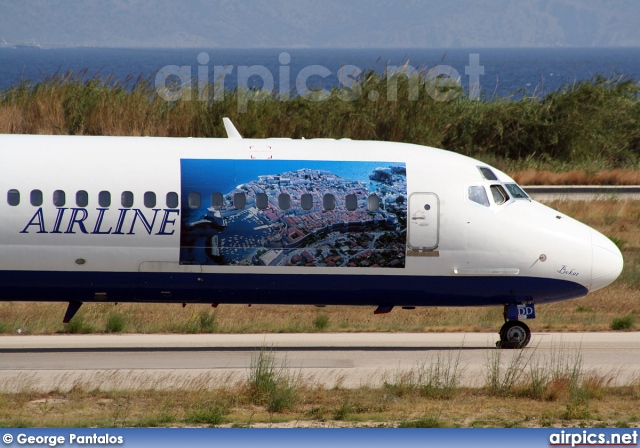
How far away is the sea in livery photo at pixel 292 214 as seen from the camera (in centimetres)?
1866

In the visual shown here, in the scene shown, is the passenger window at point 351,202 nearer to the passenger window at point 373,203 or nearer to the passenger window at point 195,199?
the passenger window at point 373,203

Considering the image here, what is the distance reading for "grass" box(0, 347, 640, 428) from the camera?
1399 cm

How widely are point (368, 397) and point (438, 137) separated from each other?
30.8 meters

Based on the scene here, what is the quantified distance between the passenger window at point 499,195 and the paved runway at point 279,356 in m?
2.55

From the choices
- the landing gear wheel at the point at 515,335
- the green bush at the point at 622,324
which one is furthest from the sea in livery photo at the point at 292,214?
the green bush at the point at 622,324

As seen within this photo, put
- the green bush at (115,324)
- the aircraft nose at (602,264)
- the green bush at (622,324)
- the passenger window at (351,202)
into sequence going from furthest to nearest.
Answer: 1. the green bush at (622,324)
2. the green bush at (115,324)
3. the aircraft nose at (602,264)
4. the passenger window at (351,202)

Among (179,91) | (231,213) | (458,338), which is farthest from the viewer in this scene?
(179,91)

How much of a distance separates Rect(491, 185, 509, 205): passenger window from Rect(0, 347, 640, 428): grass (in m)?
3.38

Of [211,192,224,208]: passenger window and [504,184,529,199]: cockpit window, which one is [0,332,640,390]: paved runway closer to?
[211,192,224,208]: passenger window

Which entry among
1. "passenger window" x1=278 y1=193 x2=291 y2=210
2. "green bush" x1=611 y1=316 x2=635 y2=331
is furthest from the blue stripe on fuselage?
"green bush" x1=611 y1=316 x2=635 y2=331

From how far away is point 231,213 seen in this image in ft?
61.2

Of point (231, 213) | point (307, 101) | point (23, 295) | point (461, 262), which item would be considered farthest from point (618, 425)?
point (307, 101)

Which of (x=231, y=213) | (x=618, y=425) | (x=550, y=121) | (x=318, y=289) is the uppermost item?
(x=550, y=121)

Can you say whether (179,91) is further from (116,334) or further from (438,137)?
(116,334)
